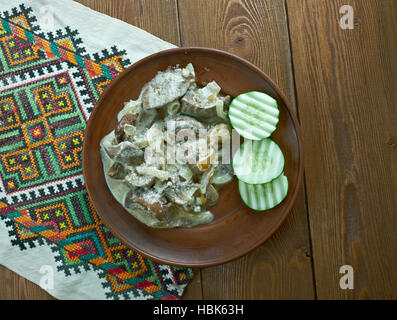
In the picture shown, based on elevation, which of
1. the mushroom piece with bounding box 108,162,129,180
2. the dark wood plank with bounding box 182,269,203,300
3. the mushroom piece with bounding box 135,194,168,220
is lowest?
the dark wood plank with bounding box 182,269,203,300

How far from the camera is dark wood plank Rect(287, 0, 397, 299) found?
1766 millimetres

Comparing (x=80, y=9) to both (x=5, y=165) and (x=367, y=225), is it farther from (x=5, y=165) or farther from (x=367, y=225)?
(x=367, y=225)

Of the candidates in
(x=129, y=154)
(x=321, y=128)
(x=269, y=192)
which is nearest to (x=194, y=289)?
(x=269, y=192)

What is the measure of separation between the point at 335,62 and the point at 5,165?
1.61 m

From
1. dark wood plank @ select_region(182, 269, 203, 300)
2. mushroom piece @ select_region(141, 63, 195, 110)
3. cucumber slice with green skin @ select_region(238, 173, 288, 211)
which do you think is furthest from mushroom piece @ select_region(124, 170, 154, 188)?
dark wood plank @ select_region(182, 269, 203, 300)

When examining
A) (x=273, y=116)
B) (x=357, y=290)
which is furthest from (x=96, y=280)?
(x=357, y=290)

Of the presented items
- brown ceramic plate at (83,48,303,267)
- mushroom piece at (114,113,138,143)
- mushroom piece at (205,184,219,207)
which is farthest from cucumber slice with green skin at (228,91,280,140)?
mushroom piece at (114,113,138,143)

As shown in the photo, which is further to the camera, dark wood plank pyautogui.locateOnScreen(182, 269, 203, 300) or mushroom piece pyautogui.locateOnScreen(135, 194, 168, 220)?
dark wood plank pyautogui.locateOnScreen(182, 269, 203, 300)

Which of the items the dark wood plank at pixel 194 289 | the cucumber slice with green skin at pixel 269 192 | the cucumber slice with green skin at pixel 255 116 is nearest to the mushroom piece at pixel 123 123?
the cucumber slice with green skin at pixel 255 116

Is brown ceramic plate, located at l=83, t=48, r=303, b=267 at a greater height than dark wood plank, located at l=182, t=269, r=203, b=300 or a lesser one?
greater

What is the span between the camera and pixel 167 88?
1.56 metres

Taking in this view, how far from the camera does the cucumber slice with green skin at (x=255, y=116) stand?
1548 mm

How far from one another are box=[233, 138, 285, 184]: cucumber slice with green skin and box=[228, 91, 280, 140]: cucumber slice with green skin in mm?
47

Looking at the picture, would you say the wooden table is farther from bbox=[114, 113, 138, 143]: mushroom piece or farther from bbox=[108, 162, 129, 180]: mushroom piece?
bbox=[108, 162, 129, 180]: mushroom piece
